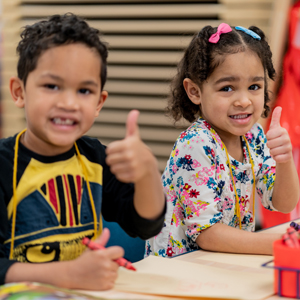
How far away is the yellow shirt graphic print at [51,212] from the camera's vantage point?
3.15ft

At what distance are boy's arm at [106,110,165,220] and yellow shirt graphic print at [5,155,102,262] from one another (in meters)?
0.15

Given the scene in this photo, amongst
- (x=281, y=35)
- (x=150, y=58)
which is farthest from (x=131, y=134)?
(x=150, y=58)

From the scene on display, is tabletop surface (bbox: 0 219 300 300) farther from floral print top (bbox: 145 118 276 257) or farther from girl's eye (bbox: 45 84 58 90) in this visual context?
girl's eye (bbox: 45 84 58 90)

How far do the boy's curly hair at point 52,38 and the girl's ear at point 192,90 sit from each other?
50 cm

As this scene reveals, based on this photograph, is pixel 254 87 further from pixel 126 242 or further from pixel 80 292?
pixel 80 292

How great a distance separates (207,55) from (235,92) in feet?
0.53

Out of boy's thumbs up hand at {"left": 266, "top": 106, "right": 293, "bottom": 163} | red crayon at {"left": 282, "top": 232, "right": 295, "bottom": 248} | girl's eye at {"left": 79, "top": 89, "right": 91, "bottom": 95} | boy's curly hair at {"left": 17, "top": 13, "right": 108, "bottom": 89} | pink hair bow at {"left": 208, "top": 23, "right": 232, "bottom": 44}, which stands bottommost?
red crayon at {"left": 282, "top": 232, "right": 295, "bottom": 248}

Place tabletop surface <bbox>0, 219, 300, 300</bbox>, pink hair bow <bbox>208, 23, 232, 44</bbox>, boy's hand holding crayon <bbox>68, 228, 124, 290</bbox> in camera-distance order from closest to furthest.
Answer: tabletop surface <bbox>0, 219, 300, 300</bbox>
boy's hand holding crayon <bbox>68, 228, 124, 290</bbox>
pink hair bow <bbox>208, 23, 232, 44</bbox>

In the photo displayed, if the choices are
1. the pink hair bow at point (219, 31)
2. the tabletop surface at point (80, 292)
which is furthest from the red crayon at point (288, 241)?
the pink hair bow at point (219, 31)

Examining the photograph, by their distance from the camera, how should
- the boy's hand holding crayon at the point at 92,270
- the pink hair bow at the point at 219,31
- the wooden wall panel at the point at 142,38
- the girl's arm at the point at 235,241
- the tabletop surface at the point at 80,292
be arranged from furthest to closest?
the wooden wall panel at the point at 142,38, the pink hair bow at the point at 219,31, the girl's arm at the point at 235,241, the boy's hand holding crayon at the point at 92,270, the tabletop surface at the point at 80,292

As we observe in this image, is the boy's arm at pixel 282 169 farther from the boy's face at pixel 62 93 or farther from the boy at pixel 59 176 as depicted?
the boy's face at pixel 62 93

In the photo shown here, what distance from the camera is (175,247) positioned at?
138cm

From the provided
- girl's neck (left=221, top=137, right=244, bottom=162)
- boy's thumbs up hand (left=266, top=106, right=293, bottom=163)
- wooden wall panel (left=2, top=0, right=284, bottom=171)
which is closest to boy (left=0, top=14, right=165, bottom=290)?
boy's thumbs up hand (left=266, top=106, right=293, bottom=163)

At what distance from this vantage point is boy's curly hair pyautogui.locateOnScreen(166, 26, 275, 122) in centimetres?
137
